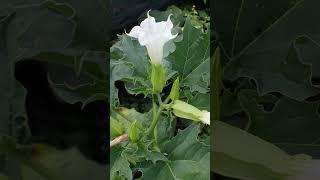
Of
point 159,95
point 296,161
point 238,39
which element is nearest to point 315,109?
point 296,161

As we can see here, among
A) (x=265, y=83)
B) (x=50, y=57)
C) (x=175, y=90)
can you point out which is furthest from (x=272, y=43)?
(x=50, y=57)

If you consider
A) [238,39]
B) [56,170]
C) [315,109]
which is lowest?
[56,170]

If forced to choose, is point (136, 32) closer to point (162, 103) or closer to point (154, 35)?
point (154, 35)

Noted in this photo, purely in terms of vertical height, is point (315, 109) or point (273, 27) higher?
point (273, 27)

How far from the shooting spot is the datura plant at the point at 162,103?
1082mm

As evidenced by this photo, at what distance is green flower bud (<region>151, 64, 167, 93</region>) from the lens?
107 cm

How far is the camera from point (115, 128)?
43.6 inches

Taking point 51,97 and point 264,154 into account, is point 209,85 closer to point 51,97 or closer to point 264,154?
point 264,154

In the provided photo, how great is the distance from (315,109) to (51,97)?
0.63 metres

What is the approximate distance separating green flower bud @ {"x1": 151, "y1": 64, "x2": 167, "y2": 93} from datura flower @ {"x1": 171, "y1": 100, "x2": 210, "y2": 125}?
5 centimetres

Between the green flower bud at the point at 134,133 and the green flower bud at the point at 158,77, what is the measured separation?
0.09 meters

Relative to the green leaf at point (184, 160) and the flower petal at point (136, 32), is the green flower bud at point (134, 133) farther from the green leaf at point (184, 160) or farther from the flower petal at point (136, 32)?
the flower petal at point (136, 32)

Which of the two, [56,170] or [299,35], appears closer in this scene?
[299,35]

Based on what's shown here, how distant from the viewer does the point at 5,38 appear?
3.75ft
